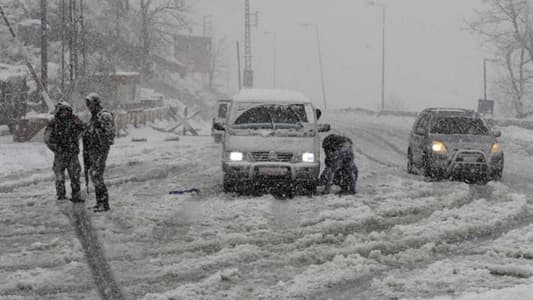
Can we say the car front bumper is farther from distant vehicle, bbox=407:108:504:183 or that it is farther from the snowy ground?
the snowy ground

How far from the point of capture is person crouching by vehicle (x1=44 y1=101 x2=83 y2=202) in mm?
10992

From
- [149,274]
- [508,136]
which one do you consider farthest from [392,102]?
[149,274]

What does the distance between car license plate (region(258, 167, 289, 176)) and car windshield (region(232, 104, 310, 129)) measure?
36.9 inches

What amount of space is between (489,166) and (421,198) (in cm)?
262

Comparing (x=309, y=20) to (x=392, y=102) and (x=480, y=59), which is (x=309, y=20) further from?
(x=392, y=102)

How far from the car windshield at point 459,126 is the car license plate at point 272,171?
4639mm

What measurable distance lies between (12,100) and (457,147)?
21.0 metres

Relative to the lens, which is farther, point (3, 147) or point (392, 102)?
point (392, 102)

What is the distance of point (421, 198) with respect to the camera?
12.1 meters

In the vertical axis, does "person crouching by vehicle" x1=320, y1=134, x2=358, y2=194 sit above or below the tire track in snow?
above

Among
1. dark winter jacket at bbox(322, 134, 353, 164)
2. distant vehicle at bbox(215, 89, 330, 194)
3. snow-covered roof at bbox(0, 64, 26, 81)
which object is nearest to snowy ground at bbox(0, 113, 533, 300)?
distant vehicle at bbox(215, 89, 330, 194)

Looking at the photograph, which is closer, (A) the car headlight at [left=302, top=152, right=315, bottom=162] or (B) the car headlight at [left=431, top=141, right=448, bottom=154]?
(A) the car headlight at [left=302, top=152, right=315, bottom=162]

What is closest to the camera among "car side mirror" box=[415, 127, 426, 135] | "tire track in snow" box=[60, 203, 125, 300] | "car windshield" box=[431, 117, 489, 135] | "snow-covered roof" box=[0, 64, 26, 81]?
"tire track in snow" box=[60, 203, 125, 300]

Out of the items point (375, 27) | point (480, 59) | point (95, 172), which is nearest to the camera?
point (95, 172)
